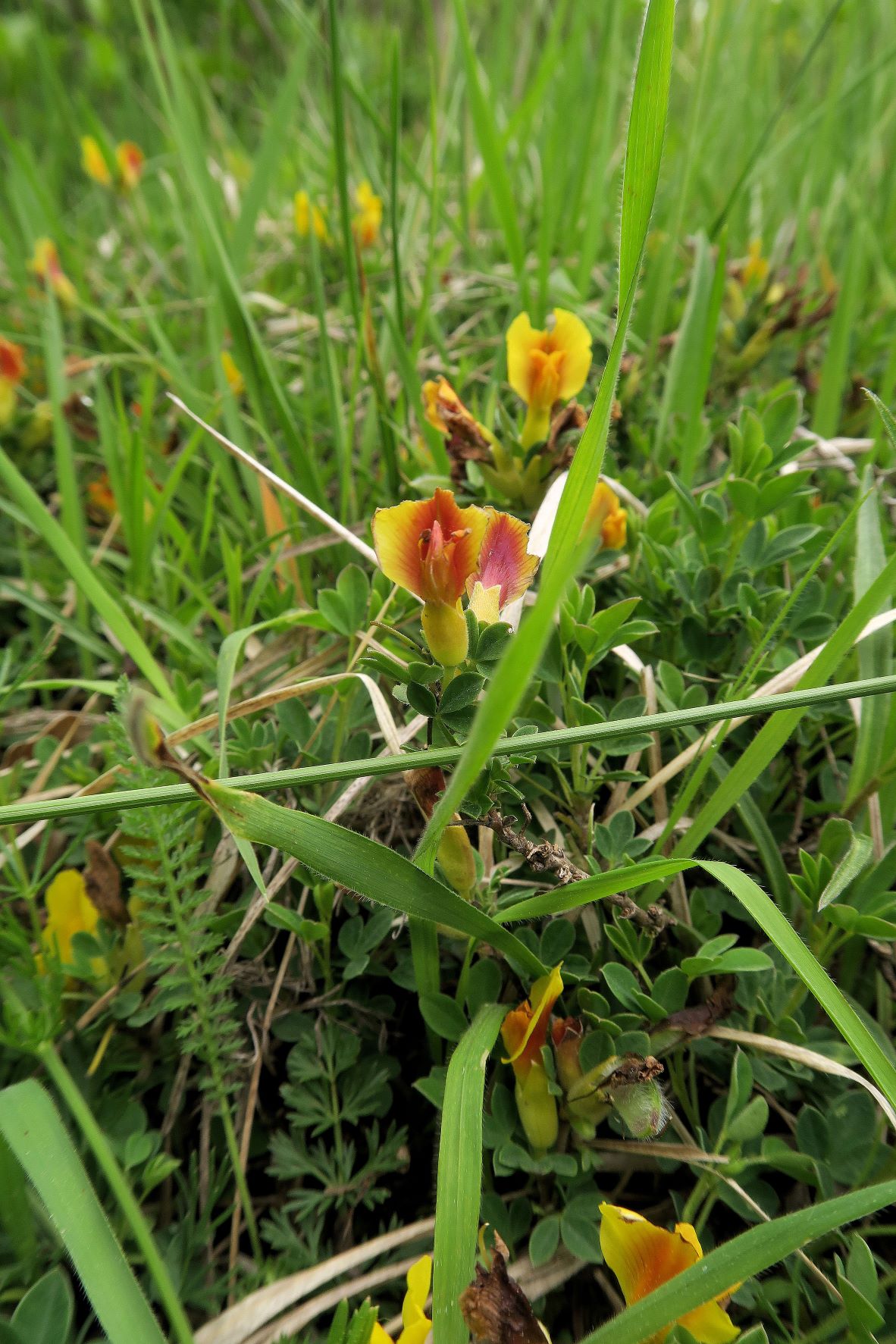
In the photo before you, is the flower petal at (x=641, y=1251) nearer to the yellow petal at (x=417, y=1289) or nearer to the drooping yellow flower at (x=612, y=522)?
the yellow petal at (x=417, y=1289)

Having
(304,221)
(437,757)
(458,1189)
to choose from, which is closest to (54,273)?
(304,221)

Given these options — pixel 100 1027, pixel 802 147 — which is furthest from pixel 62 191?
pixel 100 1027

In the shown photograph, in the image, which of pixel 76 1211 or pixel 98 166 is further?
pixel 98 166

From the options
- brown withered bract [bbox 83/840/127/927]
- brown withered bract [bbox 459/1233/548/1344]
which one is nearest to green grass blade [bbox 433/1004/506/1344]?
brown withered bract [bbox 459/1233/548/1344]

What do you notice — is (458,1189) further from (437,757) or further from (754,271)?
(754,271)

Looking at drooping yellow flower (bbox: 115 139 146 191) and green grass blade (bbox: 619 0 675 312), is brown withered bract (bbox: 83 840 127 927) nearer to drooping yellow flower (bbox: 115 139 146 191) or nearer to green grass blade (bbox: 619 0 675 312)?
green grass blade (bbox: 619 0 675 312)
